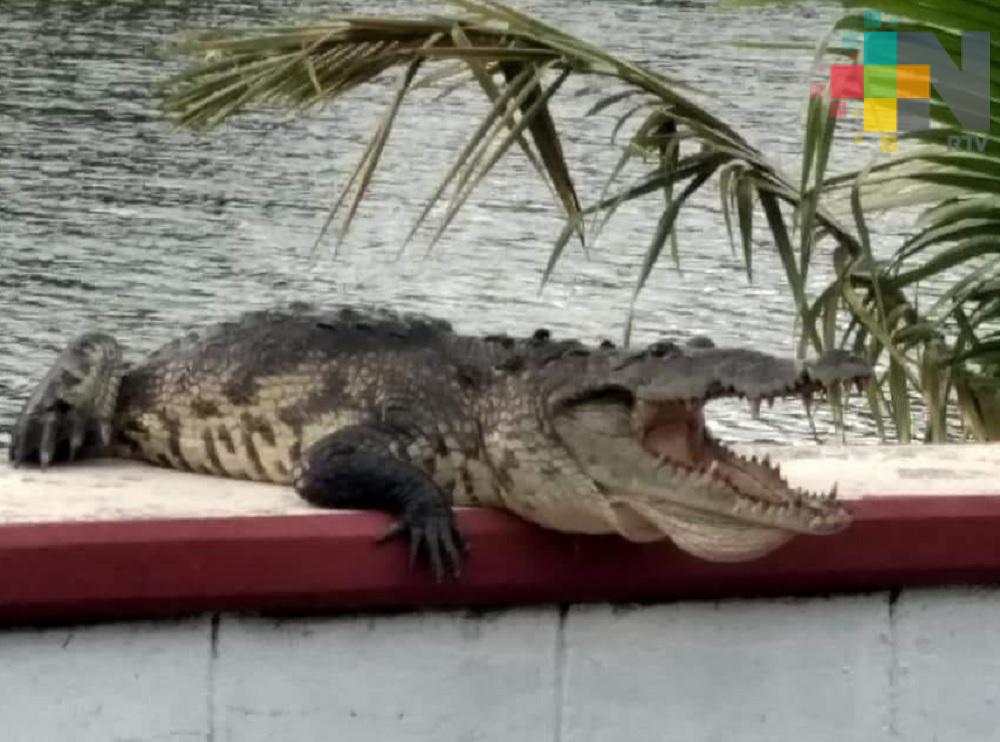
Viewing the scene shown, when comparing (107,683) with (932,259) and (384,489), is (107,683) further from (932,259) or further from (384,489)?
(932,259)

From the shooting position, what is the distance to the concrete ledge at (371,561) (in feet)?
7.30

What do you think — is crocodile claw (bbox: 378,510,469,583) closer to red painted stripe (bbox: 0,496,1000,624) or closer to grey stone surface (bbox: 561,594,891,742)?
red painted stripe (bbox: 0,496,1000,624)

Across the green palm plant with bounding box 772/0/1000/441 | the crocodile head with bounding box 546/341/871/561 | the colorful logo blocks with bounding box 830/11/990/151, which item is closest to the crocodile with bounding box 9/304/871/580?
the crocodile head with bounding box 546/341/871/561

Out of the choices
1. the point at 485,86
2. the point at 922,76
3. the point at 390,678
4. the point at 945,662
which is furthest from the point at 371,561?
the point at 922,76

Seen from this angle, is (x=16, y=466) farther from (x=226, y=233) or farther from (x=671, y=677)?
(x=226, y=233)

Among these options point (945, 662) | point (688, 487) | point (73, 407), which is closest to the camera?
point (688, 487)

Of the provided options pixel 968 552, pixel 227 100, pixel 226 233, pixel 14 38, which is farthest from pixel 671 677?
pixel 14 38

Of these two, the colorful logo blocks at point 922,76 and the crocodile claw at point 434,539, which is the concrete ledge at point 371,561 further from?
the colorful logo blocks at point 922,76

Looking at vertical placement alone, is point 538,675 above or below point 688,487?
below

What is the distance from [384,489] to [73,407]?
0.86 meters

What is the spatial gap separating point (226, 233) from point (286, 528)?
10.7 m

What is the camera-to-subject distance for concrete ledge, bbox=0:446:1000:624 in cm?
223

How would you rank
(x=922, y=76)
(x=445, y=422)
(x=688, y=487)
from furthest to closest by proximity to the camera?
(x=922, y=76) → (x=445, y=422) → (x=688, y=487)

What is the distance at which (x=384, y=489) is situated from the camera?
2.60 metres
